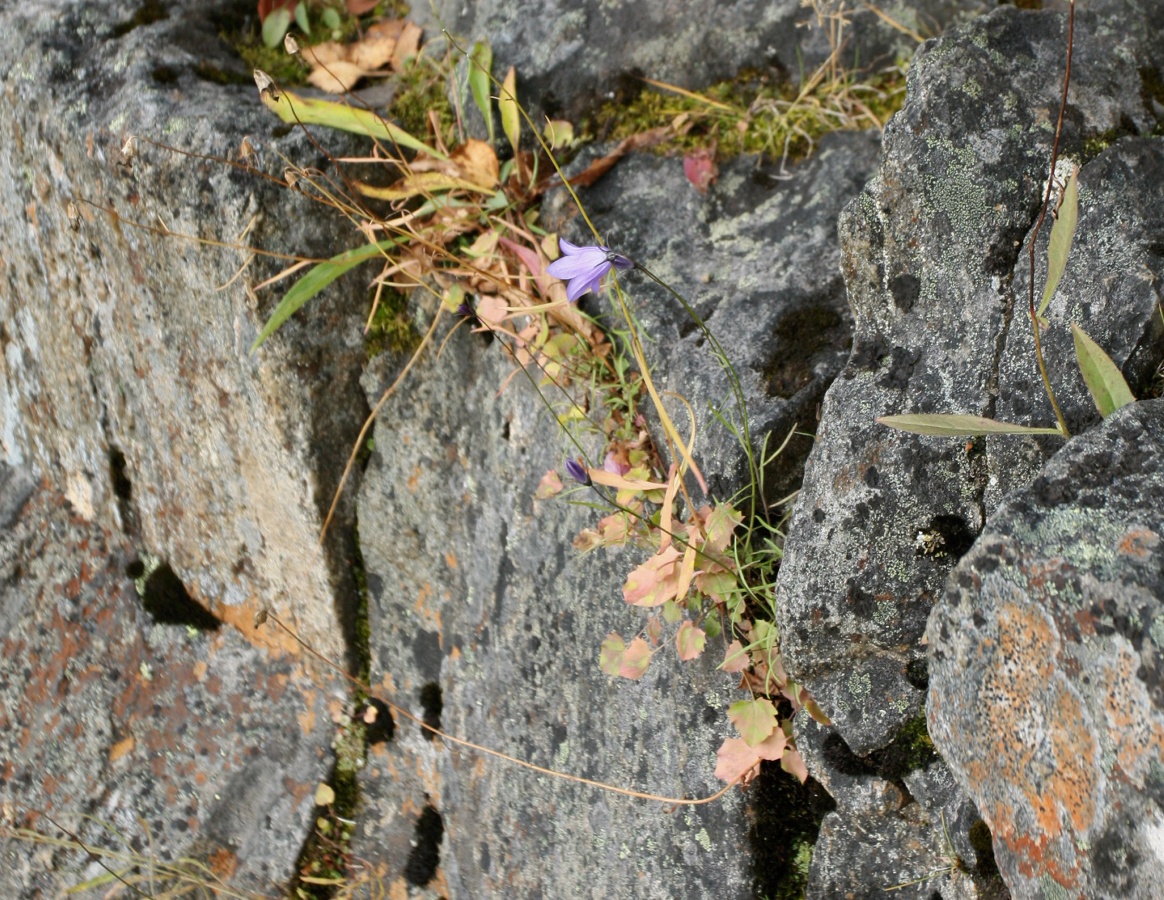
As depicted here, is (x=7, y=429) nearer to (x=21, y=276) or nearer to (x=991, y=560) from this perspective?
(x=21, y=276)

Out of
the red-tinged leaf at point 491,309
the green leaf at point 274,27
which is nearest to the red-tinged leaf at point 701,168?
the red-tinged leaf at point 491,309

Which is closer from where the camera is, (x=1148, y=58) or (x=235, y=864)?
(x=1148, y=58)

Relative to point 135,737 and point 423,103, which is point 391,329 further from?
point 135,737

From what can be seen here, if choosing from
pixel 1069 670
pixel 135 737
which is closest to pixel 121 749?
pixel 135 737

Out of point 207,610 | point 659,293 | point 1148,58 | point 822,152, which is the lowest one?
point 207,610

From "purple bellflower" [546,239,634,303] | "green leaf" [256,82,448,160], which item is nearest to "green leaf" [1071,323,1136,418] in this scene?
"purple bellflower" [546,239,634,303]

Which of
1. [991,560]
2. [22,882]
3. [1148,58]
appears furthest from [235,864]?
[1148,58]
